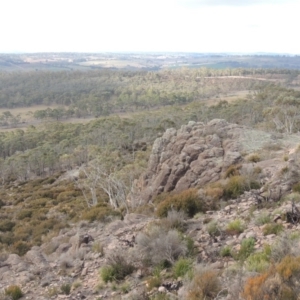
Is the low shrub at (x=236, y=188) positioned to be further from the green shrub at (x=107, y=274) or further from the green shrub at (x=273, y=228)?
the green shrub at (x=107, y=274)

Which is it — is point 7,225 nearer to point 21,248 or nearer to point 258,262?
point 21,248

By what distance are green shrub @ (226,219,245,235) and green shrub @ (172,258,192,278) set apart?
1.73 m

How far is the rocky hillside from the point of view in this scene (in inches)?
230

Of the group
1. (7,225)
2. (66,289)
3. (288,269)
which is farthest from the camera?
(7,225)

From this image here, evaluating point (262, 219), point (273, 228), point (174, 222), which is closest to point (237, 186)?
point (174, 222)

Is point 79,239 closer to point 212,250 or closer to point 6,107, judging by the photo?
point 212,250

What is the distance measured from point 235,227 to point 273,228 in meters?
1.06

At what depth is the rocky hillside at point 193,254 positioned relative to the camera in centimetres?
584

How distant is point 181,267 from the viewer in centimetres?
743

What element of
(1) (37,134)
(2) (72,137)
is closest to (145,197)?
(2) (72,137)

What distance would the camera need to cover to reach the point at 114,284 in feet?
25.5

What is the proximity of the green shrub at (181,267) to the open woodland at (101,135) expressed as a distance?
22 mm

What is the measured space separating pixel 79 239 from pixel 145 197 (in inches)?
431

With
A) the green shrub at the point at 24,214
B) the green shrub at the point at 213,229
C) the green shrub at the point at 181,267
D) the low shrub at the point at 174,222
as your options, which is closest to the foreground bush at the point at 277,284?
the green shrub at the point at 181,267
